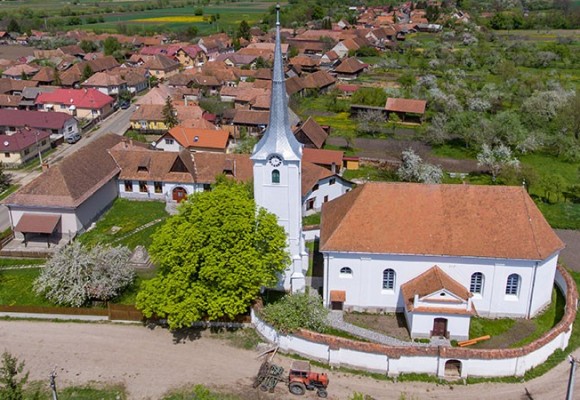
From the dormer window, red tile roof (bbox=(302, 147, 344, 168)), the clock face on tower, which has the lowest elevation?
red tile roof (bbox=(302, 147, 344, 168))

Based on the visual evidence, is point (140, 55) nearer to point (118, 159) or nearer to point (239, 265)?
point (118, 159)

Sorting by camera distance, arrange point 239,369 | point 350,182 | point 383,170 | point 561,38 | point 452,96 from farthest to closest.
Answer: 1. point 561,38
2. point 452,96
3. point 383,170
4. point 350,182
5. point 239,369

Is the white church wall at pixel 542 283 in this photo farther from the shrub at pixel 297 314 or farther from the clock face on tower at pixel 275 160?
the clock face on tower at pixel 275 160

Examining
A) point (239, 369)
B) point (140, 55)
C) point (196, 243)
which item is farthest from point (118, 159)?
point (140, 55)

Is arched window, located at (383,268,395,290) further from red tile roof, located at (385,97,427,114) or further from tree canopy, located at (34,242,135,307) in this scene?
red tile roof, located at (385,97,427,114)

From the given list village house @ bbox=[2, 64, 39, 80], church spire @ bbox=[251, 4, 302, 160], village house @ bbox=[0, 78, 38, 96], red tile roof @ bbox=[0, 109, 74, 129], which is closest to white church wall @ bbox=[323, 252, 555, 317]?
church spire @ bbox=[251, 4, 302, 160]

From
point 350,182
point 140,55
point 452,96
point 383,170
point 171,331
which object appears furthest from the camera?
point 140,55

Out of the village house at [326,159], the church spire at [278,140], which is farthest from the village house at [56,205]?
the village house at [326,159]
